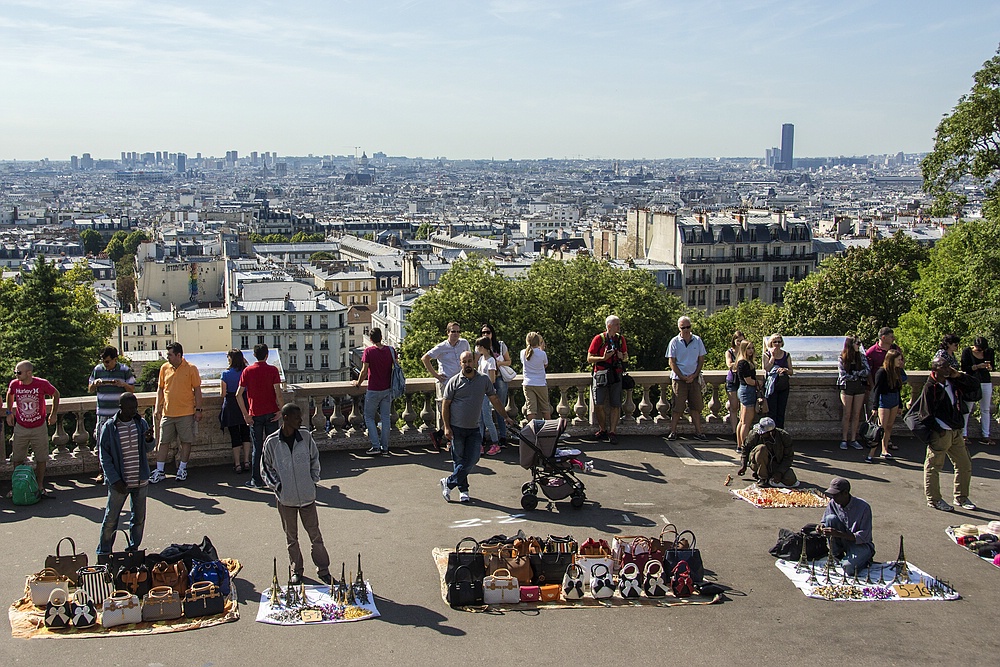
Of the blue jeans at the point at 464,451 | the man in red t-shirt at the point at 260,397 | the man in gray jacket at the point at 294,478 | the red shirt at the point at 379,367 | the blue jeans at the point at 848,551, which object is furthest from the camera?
the red shirt at the point at 379,367

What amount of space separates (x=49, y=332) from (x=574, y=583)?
142 feet

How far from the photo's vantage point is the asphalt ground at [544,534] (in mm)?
7887

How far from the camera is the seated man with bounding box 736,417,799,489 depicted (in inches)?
462

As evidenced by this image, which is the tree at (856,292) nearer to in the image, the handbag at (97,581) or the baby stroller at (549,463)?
the baby stroller at (549,463)

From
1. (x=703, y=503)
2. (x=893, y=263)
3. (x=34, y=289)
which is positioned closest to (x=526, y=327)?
(x=893, y=263)

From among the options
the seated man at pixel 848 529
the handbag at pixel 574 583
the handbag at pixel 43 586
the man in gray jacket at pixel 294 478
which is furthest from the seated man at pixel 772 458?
the handbag at pixel 43 586

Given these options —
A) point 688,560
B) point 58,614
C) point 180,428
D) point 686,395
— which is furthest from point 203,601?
point 686,395

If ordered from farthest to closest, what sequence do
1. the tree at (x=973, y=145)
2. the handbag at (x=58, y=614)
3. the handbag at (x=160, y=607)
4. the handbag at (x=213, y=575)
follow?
the tree at (x=973, y=145), the handbag at (x=213, y=575), the handbag at (x=160, y=607), the handbag at (x=58, y=614)

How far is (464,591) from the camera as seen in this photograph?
A: 866cm

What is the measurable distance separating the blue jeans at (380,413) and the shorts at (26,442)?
11.3ft

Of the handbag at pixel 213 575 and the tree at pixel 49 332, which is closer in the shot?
the handbag at pixel 213 575

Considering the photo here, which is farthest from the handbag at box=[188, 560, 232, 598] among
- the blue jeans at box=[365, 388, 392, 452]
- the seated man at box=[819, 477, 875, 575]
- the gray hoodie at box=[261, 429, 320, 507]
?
the seated man at box=[819, 477, 875, 575]

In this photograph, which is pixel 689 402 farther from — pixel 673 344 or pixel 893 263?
pixel 893 263

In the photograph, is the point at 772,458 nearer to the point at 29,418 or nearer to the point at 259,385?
the point at 259,385
